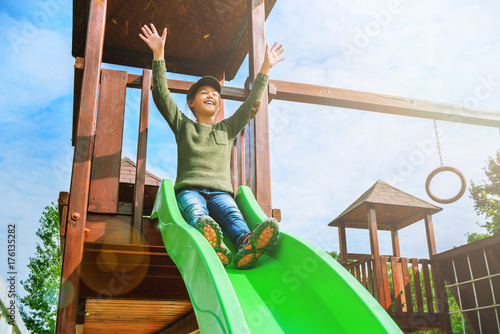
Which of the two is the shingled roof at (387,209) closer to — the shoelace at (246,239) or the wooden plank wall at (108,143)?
the wooden plank wall at (108,143)

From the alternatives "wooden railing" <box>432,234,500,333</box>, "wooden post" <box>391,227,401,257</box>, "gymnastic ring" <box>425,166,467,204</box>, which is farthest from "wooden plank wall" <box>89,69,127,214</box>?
"wooden post" <box>391,227,401,257</box>

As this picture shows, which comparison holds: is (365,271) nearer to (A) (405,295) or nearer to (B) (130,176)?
(A) (405,295)

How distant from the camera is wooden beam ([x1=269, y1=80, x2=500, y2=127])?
180 inches

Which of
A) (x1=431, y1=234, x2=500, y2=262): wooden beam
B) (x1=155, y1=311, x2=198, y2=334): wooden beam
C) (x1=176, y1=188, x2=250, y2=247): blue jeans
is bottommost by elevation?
(x1=155, y1=311, x2=198, y2=334): wooden beam

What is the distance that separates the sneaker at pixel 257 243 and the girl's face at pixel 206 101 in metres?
1.37

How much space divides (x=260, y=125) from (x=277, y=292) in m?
1.89

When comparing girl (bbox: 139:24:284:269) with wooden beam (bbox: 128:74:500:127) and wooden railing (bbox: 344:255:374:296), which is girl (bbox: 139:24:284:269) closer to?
wooden beam (bbox: 128:74:500:127)

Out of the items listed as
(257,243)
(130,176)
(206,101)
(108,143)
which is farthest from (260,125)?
(130,176)

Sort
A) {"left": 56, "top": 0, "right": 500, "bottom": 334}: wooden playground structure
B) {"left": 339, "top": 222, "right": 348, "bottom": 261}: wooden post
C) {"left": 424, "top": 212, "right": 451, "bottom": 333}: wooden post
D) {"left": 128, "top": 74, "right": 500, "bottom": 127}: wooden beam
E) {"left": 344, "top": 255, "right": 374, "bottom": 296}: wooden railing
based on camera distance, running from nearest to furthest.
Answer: {"left": 56, "top": 0, "right": 500, "bottom": 334}: wooden playground structure, {"left": 128, "top": 74, "right": 500, "bottom": 127}: wooden beam, {"left": 424, "top": 212, "right": 451, "bottom": 333}: wooden post, {"left": 344, "top": 255, "right": 374, "bottom": 296}: wooden railing, {"left": 339, "top": 222, "right": 348, "bottom": 261}: wooden post

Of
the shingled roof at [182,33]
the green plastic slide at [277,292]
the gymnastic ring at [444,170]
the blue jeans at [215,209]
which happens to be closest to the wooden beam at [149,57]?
the shingled roof at [182,33]

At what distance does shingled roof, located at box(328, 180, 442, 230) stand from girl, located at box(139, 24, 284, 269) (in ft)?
20.9

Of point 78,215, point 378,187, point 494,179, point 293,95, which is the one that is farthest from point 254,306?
point 494,179

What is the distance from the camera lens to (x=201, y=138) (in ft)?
11.9

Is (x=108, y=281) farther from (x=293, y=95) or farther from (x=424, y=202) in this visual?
(x=424, y=202)
